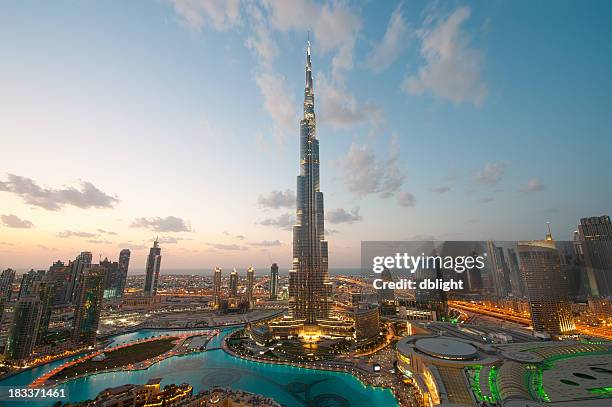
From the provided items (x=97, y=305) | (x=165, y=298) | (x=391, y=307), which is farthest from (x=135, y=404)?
(x=165, y=298)

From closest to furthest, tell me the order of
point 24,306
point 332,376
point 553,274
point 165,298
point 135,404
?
point 135,404
point 332,376
point 24,306
point 553,274
point 165,298

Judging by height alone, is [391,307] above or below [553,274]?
below

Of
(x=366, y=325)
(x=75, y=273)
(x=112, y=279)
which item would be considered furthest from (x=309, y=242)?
(x=112, y=279)

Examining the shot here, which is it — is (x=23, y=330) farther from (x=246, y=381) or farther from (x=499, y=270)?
(x=499, y=270)

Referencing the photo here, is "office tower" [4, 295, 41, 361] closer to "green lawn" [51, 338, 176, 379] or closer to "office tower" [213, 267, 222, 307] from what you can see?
"green lawn" [51, 338, 176, 379]

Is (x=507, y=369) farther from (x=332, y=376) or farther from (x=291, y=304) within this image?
(x=291, y=304)

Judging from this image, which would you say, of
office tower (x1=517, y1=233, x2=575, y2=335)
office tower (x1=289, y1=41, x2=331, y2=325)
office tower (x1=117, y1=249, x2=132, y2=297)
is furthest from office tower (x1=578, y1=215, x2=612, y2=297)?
office tower (x1=117, y1=249, x2=132, y2=297)

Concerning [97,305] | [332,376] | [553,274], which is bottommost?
[332,376]
